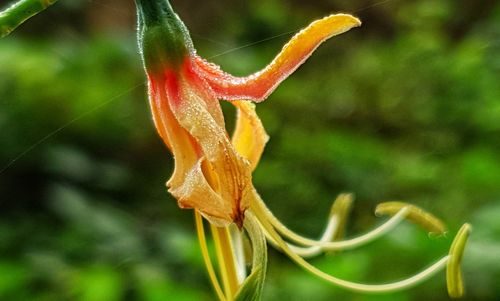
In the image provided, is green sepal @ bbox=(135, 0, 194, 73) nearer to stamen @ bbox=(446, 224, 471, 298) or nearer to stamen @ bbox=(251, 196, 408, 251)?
stamen @ bbox=(251, 196, 408, 251)

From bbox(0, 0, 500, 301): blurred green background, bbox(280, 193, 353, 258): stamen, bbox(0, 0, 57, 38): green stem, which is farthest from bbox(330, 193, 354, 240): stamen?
bbox(0, 0, 500, 301): blurred green background

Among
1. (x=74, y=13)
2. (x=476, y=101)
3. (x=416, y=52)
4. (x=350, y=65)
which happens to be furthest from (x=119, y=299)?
(x=74, y=13)

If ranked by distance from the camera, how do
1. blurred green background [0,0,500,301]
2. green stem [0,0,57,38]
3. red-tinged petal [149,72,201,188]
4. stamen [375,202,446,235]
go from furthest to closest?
blurred green background [0,0,500,301]
stamen [375,202,446,235]
red-tinged petal [149,72,201,188]
green stem [0,0,57,38]

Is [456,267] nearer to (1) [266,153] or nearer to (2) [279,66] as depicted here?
(2) [279,66]

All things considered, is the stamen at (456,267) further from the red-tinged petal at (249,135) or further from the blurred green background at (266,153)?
the blurred green background at (266,153)

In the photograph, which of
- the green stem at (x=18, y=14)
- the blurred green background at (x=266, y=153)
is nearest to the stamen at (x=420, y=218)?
the green stem at (x=18, y=14)

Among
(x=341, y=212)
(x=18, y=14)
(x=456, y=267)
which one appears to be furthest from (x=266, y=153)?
(x=18, y=14)

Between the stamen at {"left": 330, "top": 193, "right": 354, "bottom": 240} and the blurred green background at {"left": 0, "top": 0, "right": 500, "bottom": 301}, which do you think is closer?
the stamen at {"left": 330, "top": 193, "right": 354, "bottom": 240}
